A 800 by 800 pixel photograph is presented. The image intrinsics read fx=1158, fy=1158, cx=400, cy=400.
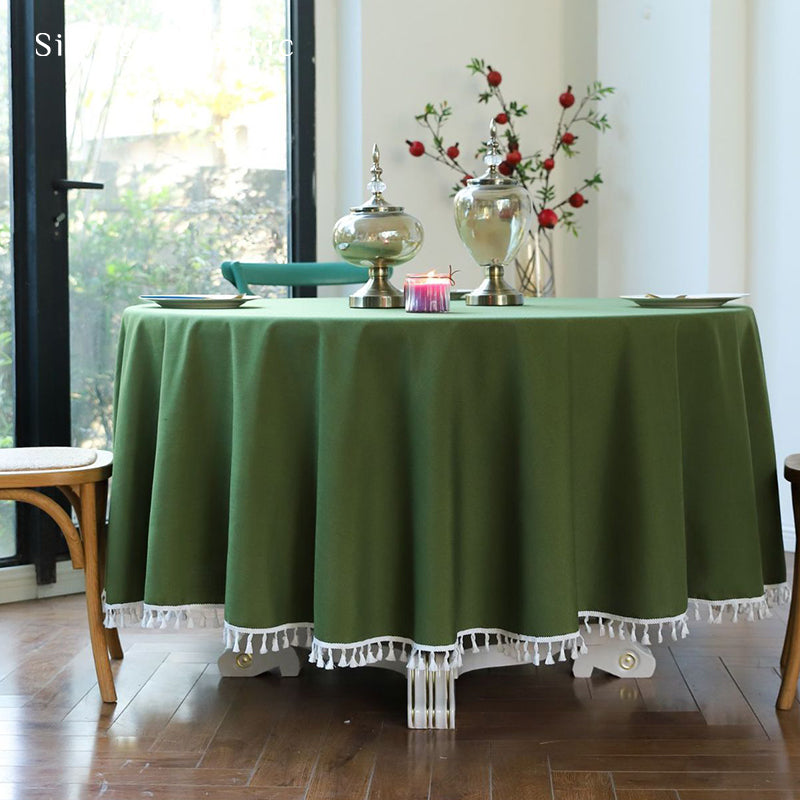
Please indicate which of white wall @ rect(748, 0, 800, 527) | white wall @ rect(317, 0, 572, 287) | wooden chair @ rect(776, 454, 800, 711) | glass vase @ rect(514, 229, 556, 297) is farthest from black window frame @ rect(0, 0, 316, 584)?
white wall @ rect(748, 0, 800, 527)

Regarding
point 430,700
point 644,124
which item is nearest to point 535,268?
point 644,124

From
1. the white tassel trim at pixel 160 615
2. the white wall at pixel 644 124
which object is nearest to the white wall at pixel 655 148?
the white wall at pixel 644 124

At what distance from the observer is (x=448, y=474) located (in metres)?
1.92

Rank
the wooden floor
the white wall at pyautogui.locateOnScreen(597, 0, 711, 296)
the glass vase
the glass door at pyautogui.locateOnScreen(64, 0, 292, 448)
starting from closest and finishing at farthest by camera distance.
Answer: the wooden floor, the glass door at pyautogui.locateOnScreen(64, 0, 292, 448), the white wall at pyautogui.locateOnScreen(597, 0, 711, 296), the glass vase

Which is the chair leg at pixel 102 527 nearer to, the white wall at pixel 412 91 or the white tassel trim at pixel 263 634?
the white tassel trim at pixel 263 634

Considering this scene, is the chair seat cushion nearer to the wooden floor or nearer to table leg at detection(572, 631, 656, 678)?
the wooden floor

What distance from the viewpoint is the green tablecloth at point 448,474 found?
1.93m

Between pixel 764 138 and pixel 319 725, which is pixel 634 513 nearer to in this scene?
pixel 319 725

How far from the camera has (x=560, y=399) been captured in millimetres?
1931

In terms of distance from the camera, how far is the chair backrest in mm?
2922

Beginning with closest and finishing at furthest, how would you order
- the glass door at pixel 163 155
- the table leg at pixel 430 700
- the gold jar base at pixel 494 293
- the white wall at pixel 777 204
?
1. the table leg at pixel 430 700
2. the gold jar base at pixel 494 293
3. the glass door at pixel 163 155
4. the white wall at pixel 777 204

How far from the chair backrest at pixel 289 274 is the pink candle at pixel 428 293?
0.88 meters

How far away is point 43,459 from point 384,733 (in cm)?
83

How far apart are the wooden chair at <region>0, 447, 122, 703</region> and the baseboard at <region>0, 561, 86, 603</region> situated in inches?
35.0
